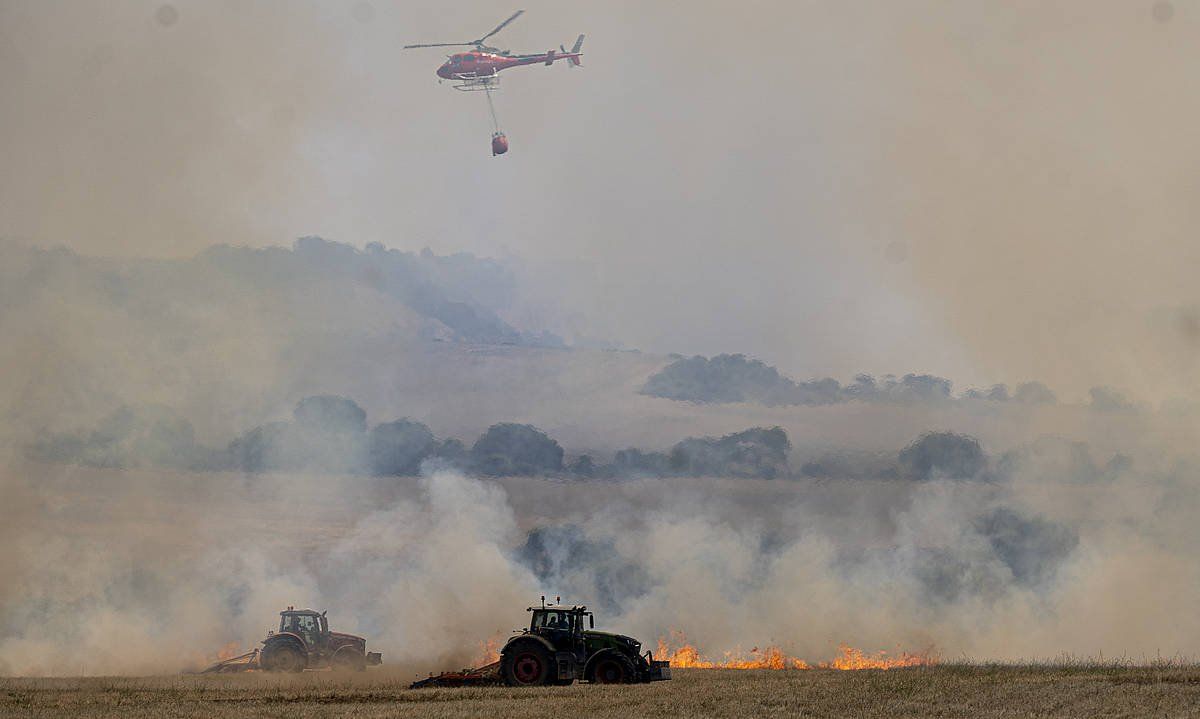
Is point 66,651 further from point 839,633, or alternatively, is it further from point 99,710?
point 839,633

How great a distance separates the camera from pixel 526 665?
192ft

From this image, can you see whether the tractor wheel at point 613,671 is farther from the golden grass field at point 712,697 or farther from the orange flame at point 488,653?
the orange flame at point 488,653

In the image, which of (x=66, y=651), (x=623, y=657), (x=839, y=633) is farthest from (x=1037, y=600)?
(x=66, y=651)

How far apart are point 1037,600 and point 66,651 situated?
60258 mm

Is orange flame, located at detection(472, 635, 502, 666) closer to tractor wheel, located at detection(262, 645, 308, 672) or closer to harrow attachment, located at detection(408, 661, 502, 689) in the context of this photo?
tractor wheel, located at detection(262, 645, 308, 672)

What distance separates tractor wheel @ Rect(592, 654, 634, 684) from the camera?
190 ft

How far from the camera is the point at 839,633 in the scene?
293 feet

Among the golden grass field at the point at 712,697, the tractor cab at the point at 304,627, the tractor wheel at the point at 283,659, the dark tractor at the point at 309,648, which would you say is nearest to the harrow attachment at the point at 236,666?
the tractor wheel at the point at 283,659

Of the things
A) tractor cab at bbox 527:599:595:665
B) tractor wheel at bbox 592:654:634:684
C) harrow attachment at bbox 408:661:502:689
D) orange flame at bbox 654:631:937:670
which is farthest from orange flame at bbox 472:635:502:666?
tractor wheel at bbox 592:654:634:684

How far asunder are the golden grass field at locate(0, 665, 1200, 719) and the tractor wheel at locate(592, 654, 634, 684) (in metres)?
1.96

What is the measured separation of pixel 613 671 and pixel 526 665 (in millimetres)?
3492

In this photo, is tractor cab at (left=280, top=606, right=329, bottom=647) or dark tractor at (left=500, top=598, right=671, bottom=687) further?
tractor cab at (left=280, top=606, right=329, bottom=647)

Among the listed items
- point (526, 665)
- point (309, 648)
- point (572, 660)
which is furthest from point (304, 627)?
point (572, 660)

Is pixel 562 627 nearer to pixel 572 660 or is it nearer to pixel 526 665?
pixel 572 660
